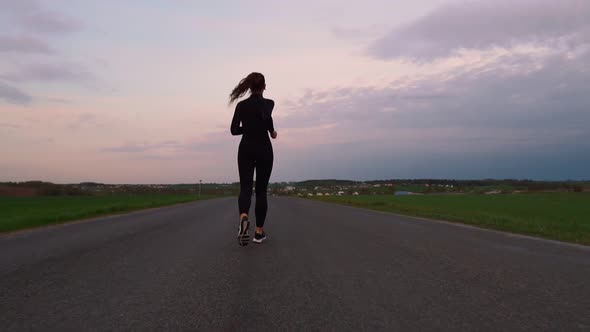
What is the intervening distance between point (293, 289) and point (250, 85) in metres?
3.53

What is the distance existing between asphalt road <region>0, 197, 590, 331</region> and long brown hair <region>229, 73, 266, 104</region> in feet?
7.33

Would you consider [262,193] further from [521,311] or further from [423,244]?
[521,311]

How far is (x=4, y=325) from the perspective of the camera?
2732 millimetres

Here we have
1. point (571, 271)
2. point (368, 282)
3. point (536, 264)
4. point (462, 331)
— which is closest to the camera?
point (462, 331)

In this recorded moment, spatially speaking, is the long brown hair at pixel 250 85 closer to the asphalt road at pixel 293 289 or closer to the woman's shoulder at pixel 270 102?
the woman's shoulder at pixel 270 102

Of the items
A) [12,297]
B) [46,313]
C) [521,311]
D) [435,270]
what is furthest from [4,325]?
[435,270]

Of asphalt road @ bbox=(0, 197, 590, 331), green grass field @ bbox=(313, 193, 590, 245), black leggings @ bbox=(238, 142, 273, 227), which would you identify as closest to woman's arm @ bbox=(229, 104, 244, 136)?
black leggings @ bbox=(238, 142, 273, 227)

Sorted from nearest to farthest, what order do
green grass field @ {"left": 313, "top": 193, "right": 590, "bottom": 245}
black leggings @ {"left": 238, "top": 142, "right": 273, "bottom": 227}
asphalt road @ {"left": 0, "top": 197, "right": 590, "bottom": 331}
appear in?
asphalt road @ {"left": 0, "top": 197, "right": 590, "bottom": 331} → black leggings @ {"left": 238, "top": 142, "right": 273, "bottom": 227} → green grass field @ {"left": 313, "top": 193, "right": 590, "bottom": 245}

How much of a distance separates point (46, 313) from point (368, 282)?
8.26 ft

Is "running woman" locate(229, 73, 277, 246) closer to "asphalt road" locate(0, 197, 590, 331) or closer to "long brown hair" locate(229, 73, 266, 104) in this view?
"long brown hair" locate(229, 73, 266, 104)

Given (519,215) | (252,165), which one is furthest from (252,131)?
(519,215)

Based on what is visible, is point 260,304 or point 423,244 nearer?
point 260,304

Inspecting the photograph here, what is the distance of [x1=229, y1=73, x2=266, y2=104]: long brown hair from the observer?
252 inches

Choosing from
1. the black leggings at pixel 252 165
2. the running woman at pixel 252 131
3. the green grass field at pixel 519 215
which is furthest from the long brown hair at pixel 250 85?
the green grass field at pixel 519 215
